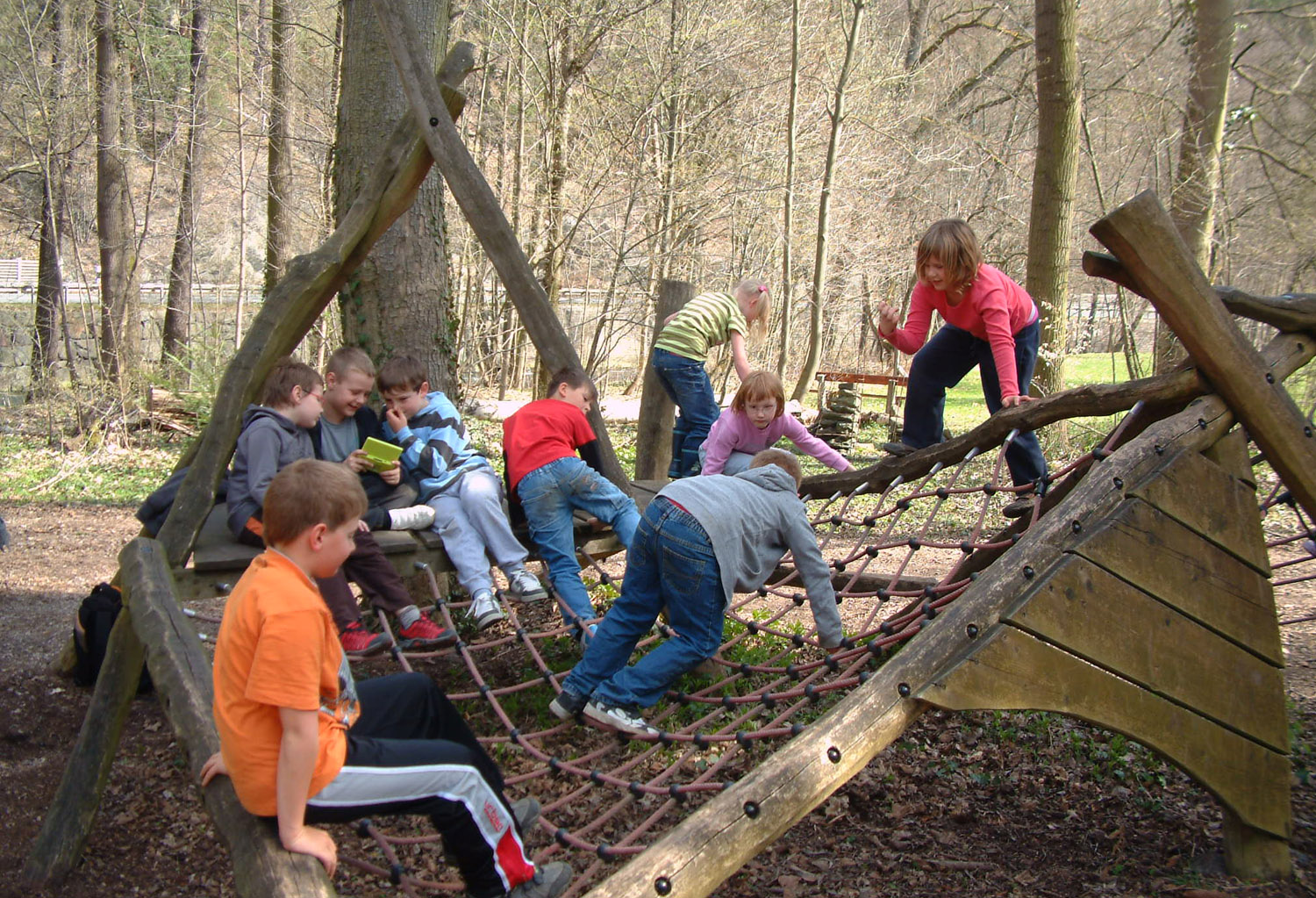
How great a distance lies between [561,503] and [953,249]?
5.93 ft

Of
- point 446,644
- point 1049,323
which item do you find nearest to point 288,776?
point 446,644

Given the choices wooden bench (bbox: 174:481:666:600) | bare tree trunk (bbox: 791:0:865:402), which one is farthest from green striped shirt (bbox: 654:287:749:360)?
bare tree trunk (bbox: 791:0:865:402)

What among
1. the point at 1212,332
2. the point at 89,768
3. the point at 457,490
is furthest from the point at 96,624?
the point at 1212,332

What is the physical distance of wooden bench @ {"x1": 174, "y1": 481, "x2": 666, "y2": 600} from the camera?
347cm

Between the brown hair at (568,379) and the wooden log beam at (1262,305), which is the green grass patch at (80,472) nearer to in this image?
the brown hair at (568,379)

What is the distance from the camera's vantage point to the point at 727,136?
12.8 meters

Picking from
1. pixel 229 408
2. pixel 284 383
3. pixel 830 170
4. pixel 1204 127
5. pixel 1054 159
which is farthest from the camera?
pixel 830 170

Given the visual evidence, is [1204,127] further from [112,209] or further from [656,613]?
[112,209]

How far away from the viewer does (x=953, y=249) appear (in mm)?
3785

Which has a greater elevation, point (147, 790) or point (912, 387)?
point (912, 387)

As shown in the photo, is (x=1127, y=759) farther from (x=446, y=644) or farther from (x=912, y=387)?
(x=446, y=644)

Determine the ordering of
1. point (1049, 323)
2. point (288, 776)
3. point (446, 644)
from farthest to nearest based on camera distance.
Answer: point (1049, 323) → point (446, 644) → point (288, 776)

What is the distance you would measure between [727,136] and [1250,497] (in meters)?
10.8

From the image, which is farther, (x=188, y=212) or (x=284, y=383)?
(x=188, y=212)
